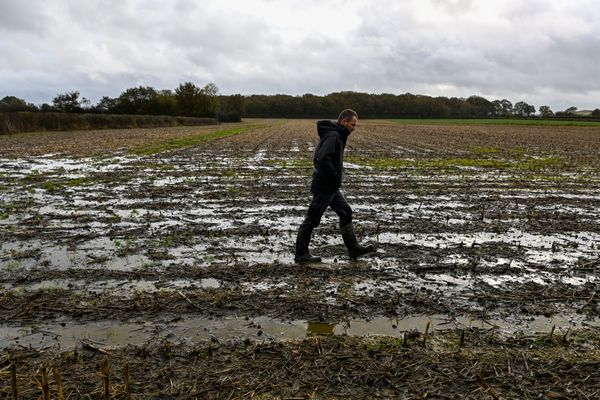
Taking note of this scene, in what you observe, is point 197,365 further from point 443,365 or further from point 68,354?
point 443,365

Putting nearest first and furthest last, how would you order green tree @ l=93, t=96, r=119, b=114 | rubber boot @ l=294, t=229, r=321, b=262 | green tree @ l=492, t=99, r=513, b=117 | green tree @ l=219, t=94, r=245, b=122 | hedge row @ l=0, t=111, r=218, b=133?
rubber boot @ l=294, t=229, r=321, b=262 < hedge row @ l=0, t=111, r=218, b=133 < green tree @ l=93, t=96, r=119, b=114 < green tree @ l=219, t=94, r=245, b=122 < green tree @ l=492, t=99, r=513, b=117

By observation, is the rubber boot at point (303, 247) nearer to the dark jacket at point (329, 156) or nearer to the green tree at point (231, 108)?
the dark jacket at point (329, 156)

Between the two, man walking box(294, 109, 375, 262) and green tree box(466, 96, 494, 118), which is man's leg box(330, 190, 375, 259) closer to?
man walking box(294, 109, 375, 262)

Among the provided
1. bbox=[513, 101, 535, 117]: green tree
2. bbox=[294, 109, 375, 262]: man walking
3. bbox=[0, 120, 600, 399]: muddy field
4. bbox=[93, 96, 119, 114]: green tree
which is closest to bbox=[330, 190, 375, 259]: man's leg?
bbox=[294, 109, 375, 262]: man walking

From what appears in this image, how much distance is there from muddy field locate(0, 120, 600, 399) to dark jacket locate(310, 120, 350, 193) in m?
1.12

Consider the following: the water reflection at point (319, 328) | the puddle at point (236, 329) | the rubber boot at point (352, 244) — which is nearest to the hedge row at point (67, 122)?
the rubber boot at point (352, 244)

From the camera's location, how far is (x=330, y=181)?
22.8ft

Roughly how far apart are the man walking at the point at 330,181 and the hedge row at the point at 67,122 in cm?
3945

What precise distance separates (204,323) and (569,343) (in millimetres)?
3600

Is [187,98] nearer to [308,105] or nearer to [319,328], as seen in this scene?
[308,105]

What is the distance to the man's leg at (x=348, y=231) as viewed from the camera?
702 cm

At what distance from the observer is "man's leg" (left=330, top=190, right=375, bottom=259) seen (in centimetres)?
702

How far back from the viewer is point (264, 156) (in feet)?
72.3

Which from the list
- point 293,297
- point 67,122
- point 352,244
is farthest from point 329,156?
point 67,122
